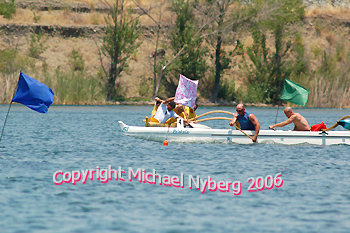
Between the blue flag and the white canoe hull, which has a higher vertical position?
the blue flag

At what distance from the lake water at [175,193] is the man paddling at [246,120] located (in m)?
0.76

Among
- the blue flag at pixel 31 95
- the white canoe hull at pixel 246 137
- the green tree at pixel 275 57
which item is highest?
the green tree at pixel 275 57

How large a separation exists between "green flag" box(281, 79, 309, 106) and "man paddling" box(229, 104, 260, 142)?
2395 millimetres

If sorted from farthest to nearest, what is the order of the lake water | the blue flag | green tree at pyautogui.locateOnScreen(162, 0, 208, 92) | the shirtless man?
green tree at pyautogui.locateOnScreen(162, 0, 208, 92)
the shirtless man
the blue flag
the lake water

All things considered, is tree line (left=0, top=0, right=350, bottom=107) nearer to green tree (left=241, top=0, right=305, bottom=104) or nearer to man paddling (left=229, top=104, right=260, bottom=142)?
green tree (left=241, top=0, right=305, bottom=104)

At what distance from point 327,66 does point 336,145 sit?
3586cm

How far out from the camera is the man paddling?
18.0 metres

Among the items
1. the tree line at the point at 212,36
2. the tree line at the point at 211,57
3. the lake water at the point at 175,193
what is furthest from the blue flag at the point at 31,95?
the tree line at the point at 212,36

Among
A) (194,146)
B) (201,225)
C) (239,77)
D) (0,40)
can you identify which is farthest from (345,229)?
(0,40)

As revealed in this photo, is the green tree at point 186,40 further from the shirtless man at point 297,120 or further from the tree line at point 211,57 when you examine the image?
the shirtless man at point 297,120

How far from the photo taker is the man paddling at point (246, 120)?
1795 centimetres

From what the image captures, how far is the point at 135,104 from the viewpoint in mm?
51219

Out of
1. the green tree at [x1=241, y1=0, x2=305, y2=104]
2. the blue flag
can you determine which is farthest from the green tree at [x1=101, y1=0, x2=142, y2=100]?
the blue flag

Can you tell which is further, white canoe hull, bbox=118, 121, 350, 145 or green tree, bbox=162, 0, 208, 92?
green tree, bbox=162, 0, 208, 92
